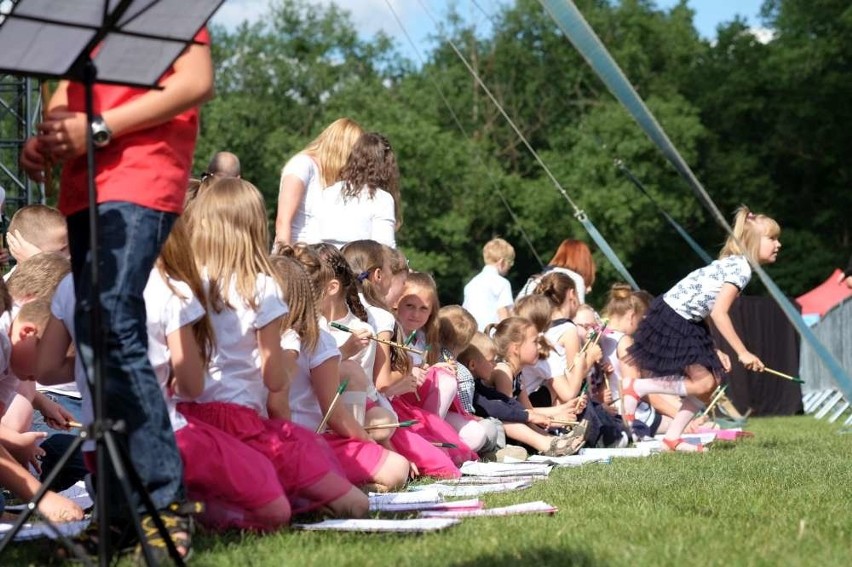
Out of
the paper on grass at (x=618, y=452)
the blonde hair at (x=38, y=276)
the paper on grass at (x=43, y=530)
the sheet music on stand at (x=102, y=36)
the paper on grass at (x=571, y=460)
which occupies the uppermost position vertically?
the sheet music on stand at (x=102, y=36)

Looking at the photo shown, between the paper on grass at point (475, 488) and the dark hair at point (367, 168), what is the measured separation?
1958 mm

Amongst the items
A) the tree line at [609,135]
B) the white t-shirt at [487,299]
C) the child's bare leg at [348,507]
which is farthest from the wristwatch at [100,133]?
the tree line at [609,135]

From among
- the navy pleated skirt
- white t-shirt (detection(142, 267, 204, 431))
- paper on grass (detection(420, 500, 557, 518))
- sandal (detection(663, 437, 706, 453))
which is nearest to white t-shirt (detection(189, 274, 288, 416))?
white t-shirt (detection(142, 267, 204, 431))

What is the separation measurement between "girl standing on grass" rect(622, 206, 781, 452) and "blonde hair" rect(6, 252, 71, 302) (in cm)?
525

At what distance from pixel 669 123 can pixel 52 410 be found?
36.7 meters

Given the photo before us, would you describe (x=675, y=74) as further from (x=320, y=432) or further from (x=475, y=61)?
(x=320, y=432)

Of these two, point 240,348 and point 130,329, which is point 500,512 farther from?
point 130,329

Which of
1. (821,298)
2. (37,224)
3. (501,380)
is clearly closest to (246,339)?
(37,224)

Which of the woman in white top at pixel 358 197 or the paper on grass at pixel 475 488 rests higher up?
the woman in white top at pixel 358 197

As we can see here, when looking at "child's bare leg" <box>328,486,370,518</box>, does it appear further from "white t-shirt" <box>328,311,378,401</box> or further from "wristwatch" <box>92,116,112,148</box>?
"wristwatch" <box>92,116,112,148</box>

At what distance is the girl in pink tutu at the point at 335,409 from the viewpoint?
5926 mm

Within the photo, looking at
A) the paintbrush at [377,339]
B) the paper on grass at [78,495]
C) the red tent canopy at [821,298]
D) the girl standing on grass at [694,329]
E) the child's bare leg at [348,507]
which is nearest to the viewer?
the child's bare leg at [348,507]

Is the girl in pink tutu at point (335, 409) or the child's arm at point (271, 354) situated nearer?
the child's arm at point (271, 354)

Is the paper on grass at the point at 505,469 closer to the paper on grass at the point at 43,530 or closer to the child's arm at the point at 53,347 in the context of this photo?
the paper on grass at the point at 43,530
